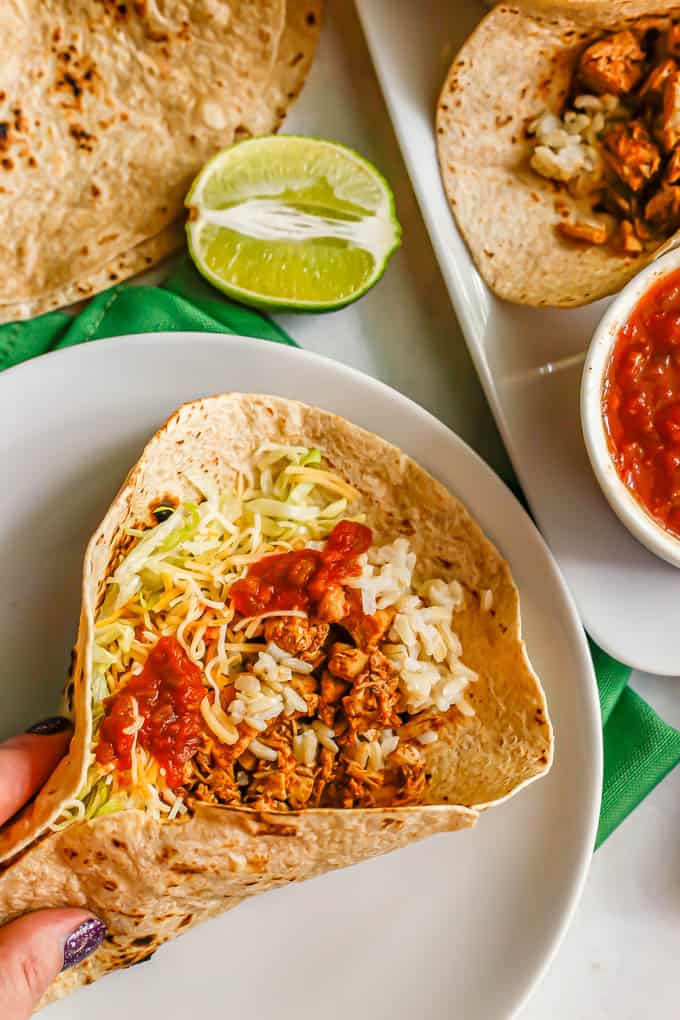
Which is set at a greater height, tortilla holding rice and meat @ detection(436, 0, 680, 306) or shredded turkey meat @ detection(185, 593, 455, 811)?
tortilla holding rice and meat @ detection(436, 0, 680, 306)

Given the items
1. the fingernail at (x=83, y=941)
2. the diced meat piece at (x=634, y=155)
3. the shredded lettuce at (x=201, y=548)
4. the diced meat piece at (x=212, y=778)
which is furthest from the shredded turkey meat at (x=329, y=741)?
the diced meat piece at (x=634, y=155)

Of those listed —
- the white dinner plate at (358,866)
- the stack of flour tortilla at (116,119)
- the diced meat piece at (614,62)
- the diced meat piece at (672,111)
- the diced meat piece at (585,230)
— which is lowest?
the white dinner plate at (358,866)

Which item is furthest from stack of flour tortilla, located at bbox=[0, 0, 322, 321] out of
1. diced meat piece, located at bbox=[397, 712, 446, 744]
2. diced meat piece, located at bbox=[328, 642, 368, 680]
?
diced meat piece, located at bbox=[397, 712, 446, 744]

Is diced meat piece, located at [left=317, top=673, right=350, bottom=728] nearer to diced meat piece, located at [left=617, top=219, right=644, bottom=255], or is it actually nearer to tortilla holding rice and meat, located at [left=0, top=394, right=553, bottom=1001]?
tortilla holding rice and meat, located at [left=0, top=394, right=553, bottom=1001]

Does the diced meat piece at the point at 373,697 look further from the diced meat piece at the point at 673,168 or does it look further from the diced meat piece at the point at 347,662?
the diced meat piece at the point at 673,168

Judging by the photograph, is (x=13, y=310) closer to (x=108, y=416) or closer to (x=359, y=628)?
(x=108, y=416)
